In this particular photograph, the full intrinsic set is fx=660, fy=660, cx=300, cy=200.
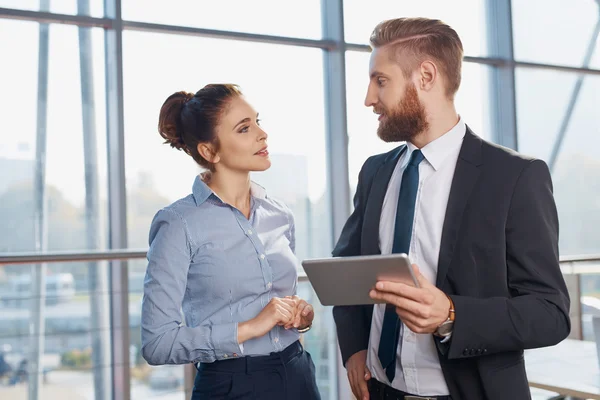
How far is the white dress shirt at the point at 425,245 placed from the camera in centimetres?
152

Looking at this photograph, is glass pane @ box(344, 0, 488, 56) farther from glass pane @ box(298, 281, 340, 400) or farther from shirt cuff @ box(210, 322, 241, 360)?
shirt cuff @ box(210, 322, 241, 360)

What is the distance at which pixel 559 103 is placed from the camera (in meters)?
5.94

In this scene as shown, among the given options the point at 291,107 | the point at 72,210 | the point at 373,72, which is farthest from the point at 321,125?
the point at 373,72

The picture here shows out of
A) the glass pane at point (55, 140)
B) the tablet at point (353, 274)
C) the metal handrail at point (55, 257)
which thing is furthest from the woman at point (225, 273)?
the glass pane at point (55, 140)

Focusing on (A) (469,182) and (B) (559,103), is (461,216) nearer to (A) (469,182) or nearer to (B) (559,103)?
(A) (469,182)

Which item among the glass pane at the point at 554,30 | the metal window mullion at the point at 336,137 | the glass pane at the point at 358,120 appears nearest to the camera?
the metal window mullion at the point at 336,137

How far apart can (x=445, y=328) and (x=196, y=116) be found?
930 mm

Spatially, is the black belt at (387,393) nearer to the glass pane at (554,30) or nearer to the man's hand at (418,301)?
the man's hand at (418,301)

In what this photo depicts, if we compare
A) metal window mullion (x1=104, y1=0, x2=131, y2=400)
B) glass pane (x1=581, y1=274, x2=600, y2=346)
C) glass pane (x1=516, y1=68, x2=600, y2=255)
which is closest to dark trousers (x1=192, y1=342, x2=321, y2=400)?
glass pane (x1=581, y1=274, x2=600, y2=346)

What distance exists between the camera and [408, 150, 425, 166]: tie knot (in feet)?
5.41

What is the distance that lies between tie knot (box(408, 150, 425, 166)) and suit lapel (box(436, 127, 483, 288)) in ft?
0.36

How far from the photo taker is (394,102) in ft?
5.45

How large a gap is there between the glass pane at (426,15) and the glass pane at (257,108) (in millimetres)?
373

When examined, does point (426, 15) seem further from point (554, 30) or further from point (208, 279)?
point (208, 279)
